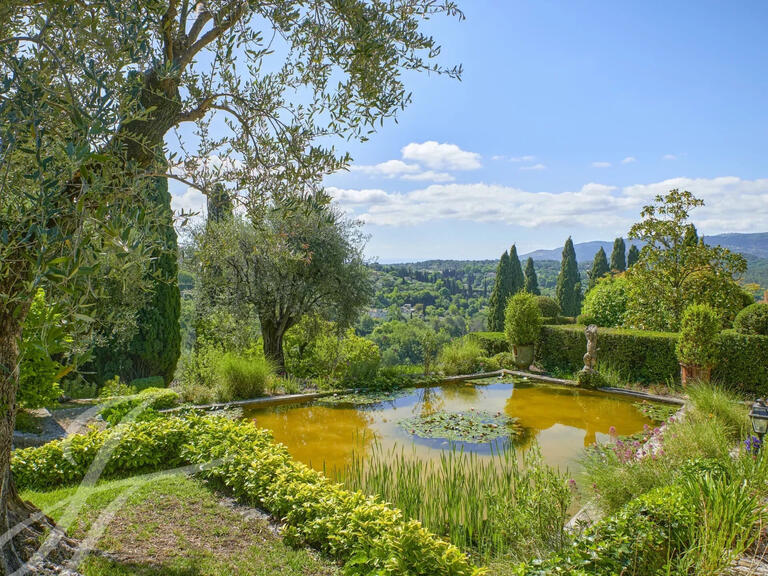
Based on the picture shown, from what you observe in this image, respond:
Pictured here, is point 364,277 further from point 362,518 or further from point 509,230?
Answer: point 509,230

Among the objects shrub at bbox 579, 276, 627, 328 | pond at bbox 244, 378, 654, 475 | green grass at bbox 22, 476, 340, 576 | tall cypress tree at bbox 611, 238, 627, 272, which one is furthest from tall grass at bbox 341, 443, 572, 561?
tall cypress tree at bbox 611, 238, 627, 272

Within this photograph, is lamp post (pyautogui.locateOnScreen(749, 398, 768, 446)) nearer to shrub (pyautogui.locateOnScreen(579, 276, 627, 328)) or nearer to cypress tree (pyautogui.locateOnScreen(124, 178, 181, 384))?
cypress tree (pyautogui.locateOnScreen(124, 178, 181, 384))

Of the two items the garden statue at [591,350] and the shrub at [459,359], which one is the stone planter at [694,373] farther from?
the shrub at [459,359]

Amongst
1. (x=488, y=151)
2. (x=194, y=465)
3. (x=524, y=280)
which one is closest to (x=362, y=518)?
(x=194, y=465)

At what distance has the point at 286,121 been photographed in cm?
335

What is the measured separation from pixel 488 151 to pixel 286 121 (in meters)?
7.03

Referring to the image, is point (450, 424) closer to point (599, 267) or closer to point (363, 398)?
point (363, 398)

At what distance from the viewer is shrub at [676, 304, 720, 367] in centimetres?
884

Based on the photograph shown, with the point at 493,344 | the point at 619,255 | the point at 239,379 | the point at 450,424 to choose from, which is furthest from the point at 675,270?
the point at 619,255

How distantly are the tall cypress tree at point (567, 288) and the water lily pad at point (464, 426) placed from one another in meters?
21.0

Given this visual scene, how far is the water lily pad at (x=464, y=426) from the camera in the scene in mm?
6773

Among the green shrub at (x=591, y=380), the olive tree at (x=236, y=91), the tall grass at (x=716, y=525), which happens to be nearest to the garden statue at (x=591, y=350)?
the green shrub at (x=591, y=380)

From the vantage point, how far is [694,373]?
30.0ft

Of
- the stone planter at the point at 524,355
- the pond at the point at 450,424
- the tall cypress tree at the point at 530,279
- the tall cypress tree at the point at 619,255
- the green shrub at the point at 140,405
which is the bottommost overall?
the pond at the point at 450,424
